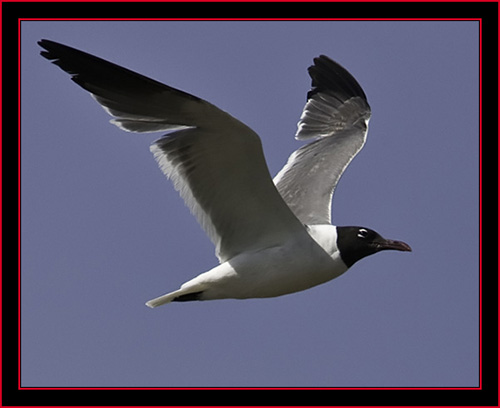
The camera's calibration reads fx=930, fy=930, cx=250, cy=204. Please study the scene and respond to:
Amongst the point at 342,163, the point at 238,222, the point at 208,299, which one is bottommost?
the point at 208,299

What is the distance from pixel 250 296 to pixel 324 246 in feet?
2.55

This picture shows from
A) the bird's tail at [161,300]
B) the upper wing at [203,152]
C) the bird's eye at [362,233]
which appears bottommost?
the bird's tail at [161,300]

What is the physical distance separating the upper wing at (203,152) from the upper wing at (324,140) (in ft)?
3.32

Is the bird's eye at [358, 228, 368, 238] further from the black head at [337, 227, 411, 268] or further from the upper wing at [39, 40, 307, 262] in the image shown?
the upper wing at [39, 40, 307, 262]

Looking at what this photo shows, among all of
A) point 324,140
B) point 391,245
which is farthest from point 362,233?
point 324,140

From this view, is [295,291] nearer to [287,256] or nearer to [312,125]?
[287,256]

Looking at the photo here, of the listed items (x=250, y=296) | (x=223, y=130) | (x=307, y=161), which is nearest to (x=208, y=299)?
(x=250, y=296)

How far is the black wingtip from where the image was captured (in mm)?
11688

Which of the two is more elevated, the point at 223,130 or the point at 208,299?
the point at 223,130

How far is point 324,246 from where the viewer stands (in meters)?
8.11

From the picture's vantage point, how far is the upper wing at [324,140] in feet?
30.4

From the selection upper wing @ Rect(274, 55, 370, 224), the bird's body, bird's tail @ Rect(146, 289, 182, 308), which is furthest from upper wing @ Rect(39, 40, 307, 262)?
upper wing @ Rect(274, 55, 370, 224)

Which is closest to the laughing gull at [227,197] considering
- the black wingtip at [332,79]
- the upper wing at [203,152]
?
the upper wing at [203,152]

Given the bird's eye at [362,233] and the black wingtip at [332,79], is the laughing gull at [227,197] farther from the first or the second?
the black wingtip at [332,79]
